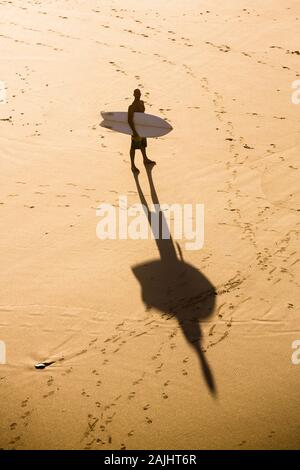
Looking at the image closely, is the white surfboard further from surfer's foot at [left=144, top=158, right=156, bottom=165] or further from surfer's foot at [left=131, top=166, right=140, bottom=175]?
surfer's foot at [left=131, top=166, right=140, bottom=175]

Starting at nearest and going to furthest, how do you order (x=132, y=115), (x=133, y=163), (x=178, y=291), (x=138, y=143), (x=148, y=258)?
1. (x=178, y=291)
2. (x=148, y=258)
3. (x=132, y=115)
4. (x=138, y=143)
5. (x=133, y=163)

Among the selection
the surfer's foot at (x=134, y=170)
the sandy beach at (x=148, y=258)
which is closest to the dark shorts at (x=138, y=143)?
the surfer's foot at (x=134, y=170)

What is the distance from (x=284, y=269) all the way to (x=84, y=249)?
8.95 ft

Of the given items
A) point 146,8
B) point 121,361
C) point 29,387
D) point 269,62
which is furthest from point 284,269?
point 146,8

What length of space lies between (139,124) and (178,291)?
357 cm

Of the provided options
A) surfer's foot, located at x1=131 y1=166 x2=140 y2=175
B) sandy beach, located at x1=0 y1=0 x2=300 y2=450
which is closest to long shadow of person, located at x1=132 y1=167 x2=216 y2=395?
sandy beach, located at x1=0 y1=0 x2=300 y2=450

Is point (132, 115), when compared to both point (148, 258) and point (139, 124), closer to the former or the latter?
point (139, 124)

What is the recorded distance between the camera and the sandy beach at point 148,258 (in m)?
4.88

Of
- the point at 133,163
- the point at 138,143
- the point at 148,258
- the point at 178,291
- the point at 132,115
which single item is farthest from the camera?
the point at 133,163

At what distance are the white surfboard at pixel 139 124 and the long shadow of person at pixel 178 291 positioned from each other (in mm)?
2379

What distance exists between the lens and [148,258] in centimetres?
683

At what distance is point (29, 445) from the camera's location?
4562 mm

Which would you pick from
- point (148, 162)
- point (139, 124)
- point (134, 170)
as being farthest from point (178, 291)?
point (139, 124)

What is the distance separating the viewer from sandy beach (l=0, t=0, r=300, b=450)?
488 cm
